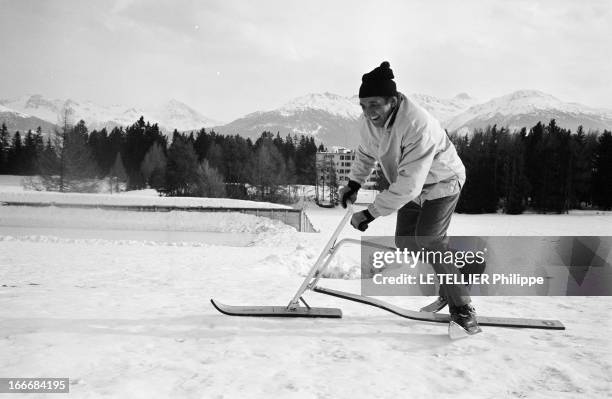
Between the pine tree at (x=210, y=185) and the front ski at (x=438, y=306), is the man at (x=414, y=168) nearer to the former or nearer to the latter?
the front ski at (x=438, y=306)

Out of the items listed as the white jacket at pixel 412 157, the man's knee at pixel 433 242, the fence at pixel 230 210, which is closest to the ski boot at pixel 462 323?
the man's knee at pixel 433 242

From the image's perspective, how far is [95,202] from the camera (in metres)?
38.1

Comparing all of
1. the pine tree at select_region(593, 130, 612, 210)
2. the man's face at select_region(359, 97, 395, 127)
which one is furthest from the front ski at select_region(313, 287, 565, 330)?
the pine tree at select_region(593, 130, 612, 210)

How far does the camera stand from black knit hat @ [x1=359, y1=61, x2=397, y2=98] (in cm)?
360

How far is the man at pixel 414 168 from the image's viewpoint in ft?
11.7

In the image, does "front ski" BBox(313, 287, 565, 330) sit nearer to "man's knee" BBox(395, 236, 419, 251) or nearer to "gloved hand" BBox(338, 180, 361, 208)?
"man's knee" BBox(395, 236, 419, 251)

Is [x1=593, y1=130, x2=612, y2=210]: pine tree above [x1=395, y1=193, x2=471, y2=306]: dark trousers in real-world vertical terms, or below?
above

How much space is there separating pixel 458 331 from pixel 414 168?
155cm

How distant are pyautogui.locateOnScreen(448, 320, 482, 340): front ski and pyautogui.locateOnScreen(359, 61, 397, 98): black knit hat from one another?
2195 mm

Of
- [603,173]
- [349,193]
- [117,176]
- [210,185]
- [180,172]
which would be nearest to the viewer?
[349,193]

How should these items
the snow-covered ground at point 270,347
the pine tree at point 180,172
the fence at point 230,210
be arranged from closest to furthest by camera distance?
the snow-covered ground at point 270,347
the fence at point 230,210
the pine tree at point 180,172

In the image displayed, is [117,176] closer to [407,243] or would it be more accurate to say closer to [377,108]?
[407,243]

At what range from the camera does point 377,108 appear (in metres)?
3.67

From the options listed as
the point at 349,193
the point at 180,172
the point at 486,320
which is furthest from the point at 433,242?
the point at 180,172
